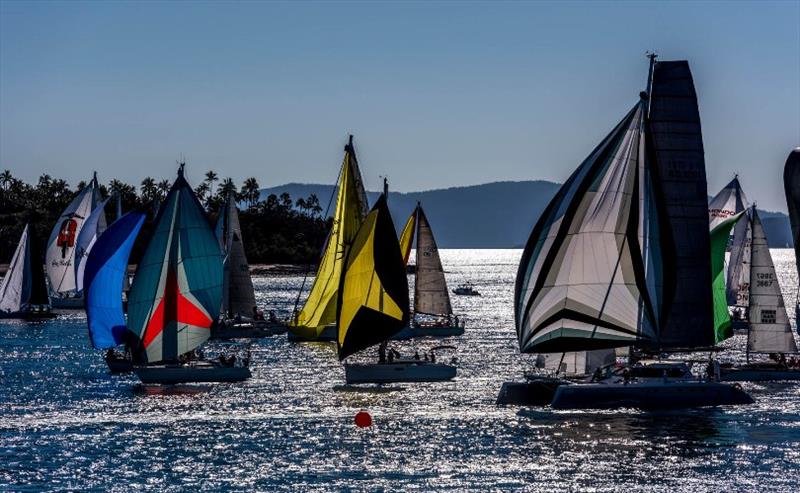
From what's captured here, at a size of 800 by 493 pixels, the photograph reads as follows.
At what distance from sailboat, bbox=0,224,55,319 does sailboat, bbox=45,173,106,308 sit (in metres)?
6.29

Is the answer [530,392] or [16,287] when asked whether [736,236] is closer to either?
[530,392]

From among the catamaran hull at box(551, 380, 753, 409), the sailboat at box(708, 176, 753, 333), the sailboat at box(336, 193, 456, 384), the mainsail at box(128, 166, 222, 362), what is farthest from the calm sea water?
the sailboat at box(708, 176, 753, 333)

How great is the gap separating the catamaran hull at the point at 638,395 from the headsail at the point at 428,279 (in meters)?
42.0

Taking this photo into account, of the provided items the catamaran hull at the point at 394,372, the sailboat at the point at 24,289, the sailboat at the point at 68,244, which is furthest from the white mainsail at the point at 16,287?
the catamaran hull at the point at 394,372

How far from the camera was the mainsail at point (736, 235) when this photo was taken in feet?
310

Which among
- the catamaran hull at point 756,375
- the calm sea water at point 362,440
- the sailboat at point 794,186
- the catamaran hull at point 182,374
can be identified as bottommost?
the calm sea water at point 362,440

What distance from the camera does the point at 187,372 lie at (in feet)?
223

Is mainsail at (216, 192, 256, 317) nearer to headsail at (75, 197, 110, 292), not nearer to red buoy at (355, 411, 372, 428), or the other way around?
headsail at (75, 197, 110, 292)

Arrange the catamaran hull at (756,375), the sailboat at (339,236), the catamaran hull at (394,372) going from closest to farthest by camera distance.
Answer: the catamaran hull at (394,372)
the catamaran hull at (756,375)
the sailboat at (339,236)

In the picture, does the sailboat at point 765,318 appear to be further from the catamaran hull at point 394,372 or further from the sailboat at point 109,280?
the sailboat at point 109,280

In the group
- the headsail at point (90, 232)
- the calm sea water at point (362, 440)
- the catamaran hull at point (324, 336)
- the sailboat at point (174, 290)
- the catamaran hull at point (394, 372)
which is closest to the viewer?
the calm sea water at point (362, 440)

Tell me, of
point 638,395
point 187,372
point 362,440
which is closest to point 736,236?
point 638,395

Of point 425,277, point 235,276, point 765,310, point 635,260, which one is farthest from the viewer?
point 425,277

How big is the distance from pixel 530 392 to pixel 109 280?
78.7 feet
